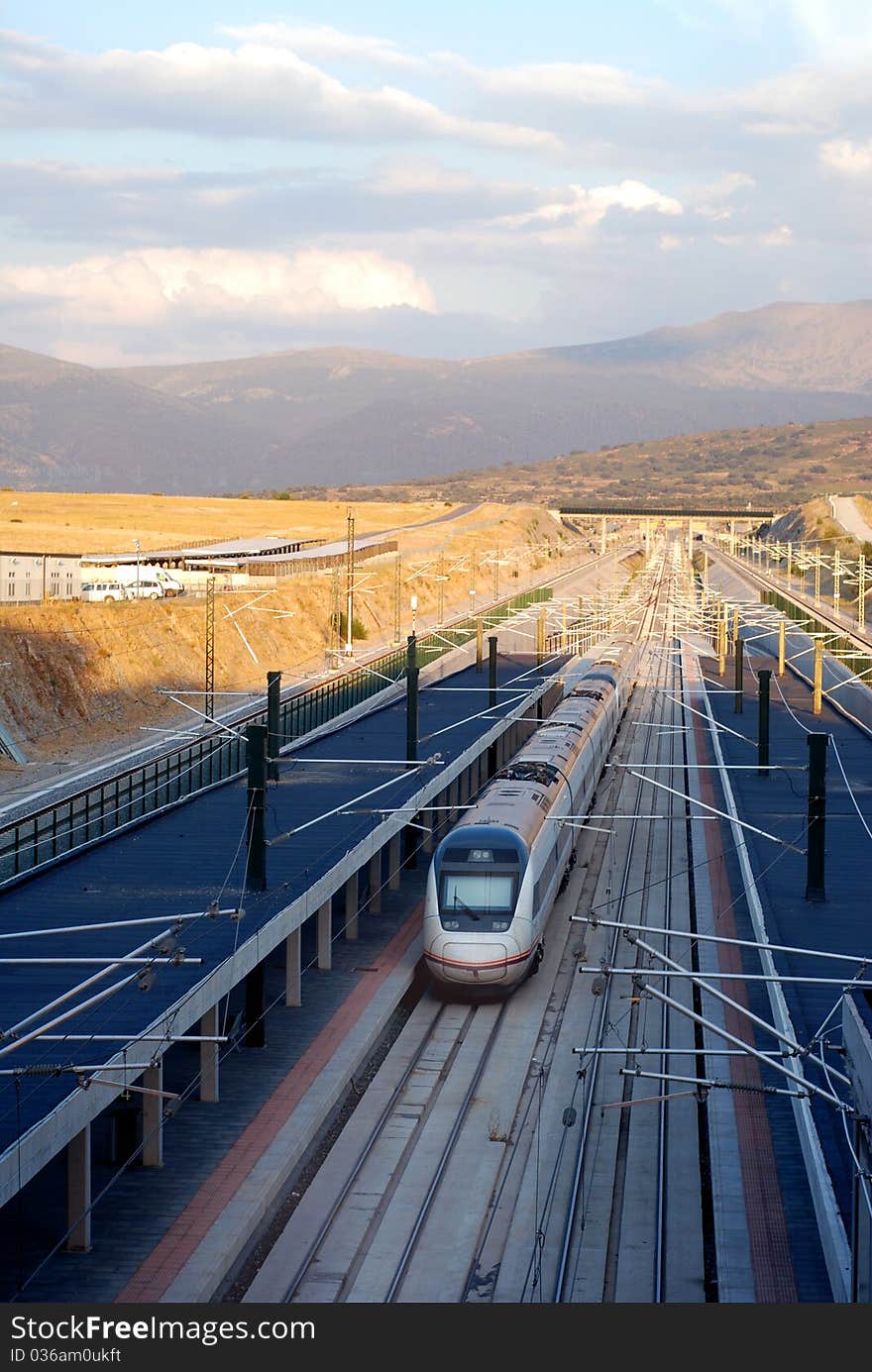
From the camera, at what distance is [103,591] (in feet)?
254

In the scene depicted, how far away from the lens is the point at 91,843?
29.1 metres

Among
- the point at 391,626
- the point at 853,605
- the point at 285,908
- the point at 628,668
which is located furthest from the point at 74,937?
the point at 853,605

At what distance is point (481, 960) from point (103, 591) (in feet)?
180

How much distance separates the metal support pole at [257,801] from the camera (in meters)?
24.4

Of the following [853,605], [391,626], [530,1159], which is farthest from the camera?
[853,605]

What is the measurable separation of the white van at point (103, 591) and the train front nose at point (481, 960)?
5135cm

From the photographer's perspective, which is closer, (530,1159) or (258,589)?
(530,1159)

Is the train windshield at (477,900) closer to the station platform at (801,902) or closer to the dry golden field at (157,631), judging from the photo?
the station platform at (801,902)

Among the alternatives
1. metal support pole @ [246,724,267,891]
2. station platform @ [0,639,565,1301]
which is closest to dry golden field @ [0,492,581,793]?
station platform @ [0,639,565,1301]

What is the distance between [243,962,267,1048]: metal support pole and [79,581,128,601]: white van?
5266cm

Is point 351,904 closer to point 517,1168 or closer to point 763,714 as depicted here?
point 517,1168

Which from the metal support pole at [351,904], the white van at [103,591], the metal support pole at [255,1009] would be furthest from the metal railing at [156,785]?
the white van at [103,591]

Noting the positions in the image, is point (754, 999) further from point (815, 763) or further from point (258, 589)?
point (258, 589)

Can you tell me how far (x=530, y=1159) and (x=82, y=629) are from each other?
48.1 metres
